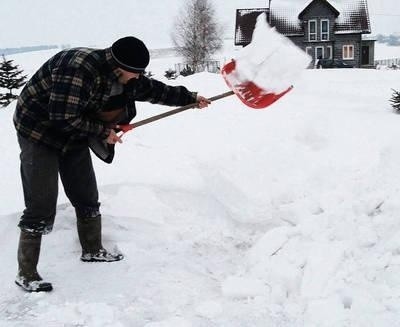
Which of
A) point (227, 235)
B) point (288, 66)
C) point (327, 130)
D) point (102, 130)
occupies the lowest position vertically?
point (227, 235)

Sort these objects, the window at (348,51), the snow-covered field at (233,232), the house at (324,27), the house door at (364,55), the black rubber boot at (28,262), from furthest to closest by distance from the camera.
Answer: the house door at (364,55)
the window at (348,51)
the house at (324,27)
the black rubber boot at (28,262)
the snow-covered field at (233,232)

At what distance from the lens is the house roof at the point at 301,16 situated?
2744cm

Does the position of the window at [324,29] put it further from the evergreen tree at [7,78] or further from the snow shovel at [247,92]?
the snow shovel at [247,92]

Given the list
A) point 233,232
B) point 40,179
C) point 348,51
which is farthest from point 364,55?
point 40,179

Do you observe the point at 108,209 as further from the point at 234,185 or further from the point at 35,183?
the point at 234,185

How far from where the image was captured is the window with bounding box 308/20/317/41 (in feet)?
90.2

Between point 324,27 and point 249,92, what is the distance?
2575cm

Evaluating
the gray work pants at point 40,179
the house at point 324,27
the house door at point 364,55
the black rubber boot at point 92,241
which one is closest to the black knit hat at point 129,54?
the gray work pants at point 40,179

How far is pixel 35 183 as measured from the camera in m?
2.58

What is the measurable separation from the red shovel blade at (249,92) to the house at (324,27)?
974 inches

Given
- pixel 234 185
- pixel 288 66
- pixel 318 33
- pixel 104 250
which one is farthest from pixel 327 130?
pixel 318 33

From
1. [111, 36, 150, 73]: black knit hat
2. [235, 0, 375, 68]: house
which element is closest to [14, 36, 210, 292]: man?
[111, 36, 150, 73]: black knit hat

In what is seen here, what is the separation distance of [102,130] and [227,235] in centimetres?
125

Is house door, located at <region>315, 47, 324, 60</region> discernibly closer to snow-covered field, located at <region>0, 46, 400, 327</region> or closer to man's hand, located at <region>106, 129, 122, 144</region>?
snow-covered field, located at <region>0, 46, 400, 327</region>
